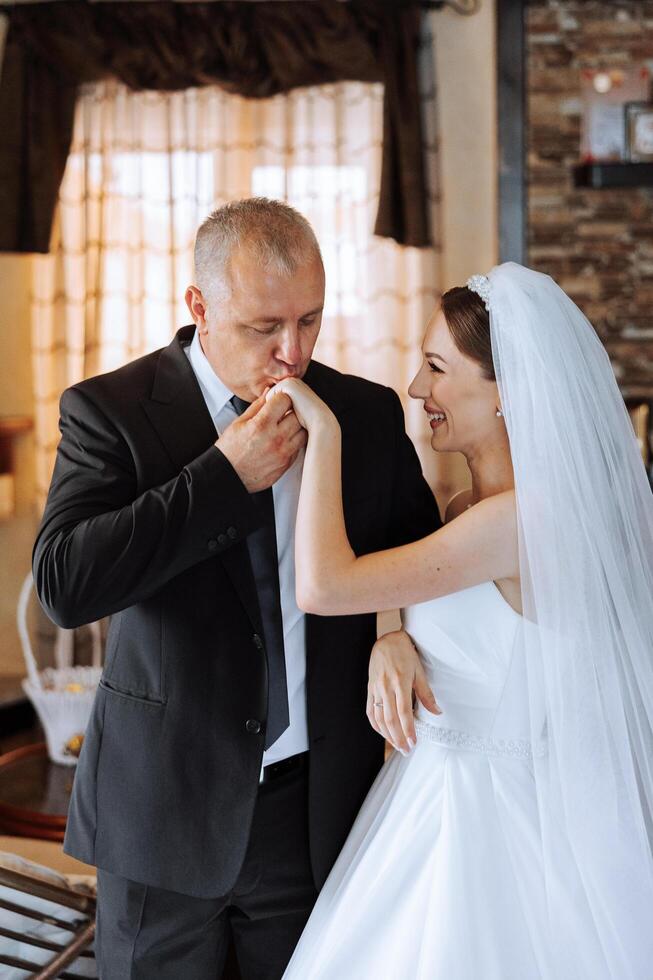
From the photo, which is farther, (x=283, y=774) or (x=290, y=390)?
(x=283, y=774)

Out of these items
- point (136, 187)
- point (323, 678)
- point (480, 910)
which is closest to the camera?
point (480, 910)

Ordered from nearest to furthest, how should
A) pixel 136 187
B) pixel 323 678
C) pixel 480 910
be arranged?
pixel 480 910
pixel 323 678
pixel 136 187

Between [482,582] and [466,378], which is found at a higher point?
[466,378]

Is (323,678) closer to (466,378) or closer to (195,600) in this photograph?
(195,600)

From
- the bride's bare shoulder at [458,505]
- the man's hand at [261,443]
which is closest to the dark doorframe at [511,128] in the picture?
the bride's bare shoulder at [458,505]

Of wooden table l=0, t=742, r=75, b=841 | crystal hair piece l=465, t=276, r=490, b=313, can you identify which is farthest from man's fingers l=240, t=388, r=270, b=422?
wooden table l=0, t=742, r=75, b=841

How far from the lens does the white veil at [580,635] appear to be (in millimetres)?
1633

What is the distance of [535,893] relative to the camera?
5.49 ft

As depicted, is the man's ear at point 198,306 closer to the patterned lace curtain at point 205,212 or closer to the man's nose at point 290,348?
the man's nose at point 290,348

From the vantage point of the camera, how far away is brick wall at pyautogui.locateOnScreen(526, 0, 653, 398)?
4.23 m

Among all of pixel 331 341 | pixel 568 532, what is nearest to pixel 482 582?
pixel 568 532

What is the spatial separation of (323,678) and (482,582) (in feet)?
1.02

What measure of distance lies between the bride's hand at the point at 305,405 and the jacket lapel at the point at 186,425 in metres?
0.16

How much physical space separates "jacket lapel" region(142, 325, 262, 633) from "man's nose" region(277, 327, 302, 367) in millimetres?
167
